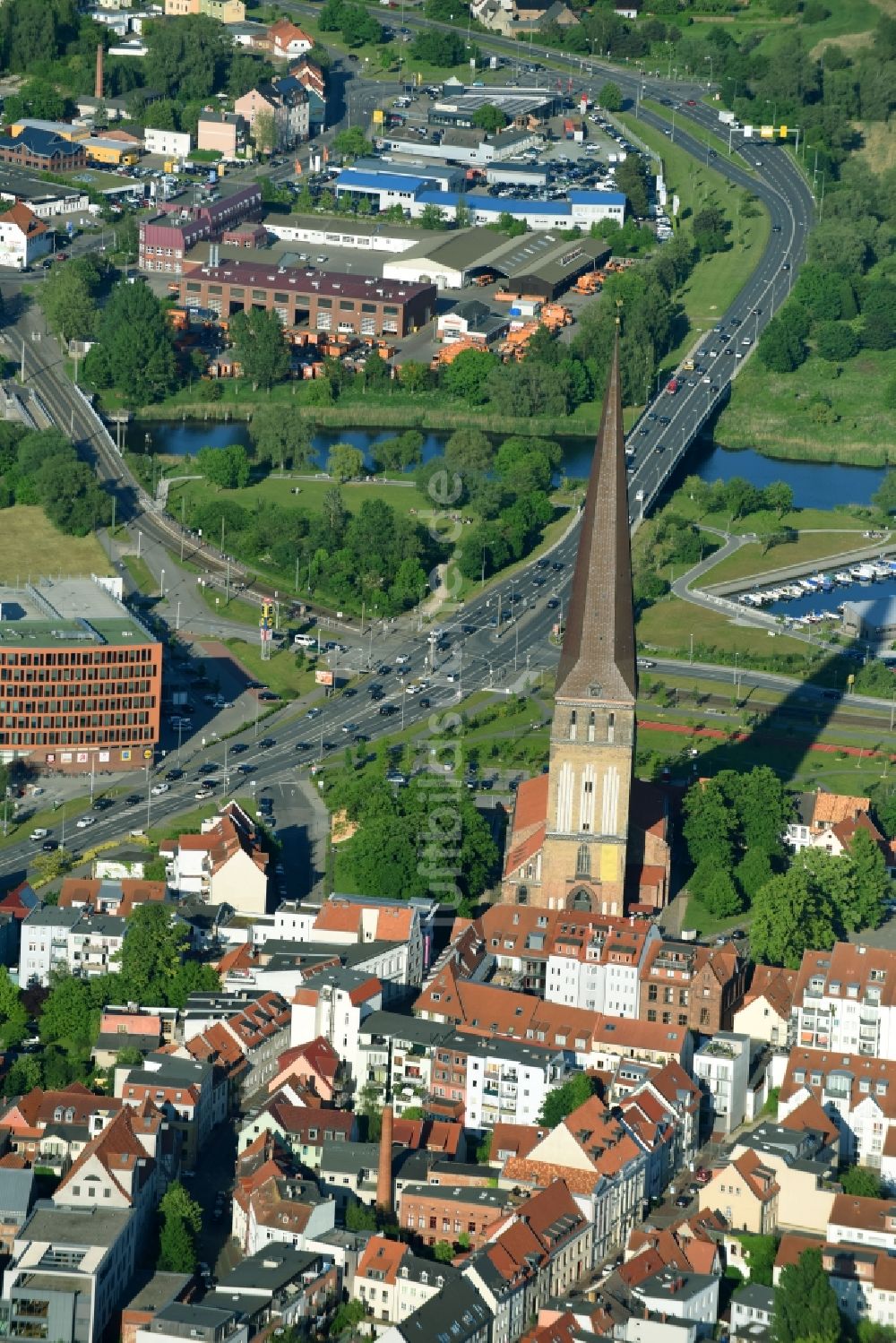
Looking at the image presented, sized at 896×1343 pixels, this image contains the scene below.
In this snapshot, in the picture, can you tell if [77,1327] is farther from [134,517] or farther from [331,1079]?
[134,517]

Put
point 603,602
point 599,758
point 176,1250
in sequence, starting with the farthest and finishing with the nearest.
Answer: point 599,758 → point 603,602 → point 176,1250

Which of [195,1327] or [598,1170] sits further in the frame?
[598,1170]

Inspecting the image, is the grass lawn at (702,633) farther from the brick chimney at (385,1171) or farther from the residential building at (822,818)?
the brick chimney at (385,1171)

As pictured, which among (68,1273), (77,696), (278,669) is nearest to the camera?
(68,1273)

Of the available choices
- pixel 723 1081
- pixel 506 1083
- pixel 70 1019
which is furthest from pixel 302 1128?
pixel 723 1081

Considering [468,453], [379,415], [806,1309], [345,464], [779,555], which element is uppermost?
[806,1309]


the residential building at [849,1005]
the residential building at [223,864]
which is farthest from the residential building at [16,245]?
the residential building at [849,1005]

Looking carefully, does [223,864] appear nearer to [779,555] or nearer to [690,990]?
[690,990]
